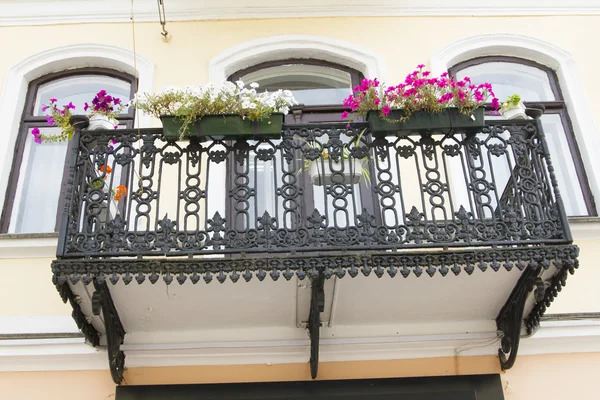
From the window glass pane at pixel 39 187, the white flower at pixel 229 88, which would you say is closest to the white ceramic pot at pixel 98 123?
the white flower at pixel 229 88

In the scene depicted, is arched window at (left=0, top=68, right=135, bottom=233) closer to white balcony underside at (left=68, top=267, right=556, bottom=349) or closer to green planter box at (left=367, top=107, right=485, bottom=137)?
white balcony underside at (left=68, top=267, right=556, bottom=349)

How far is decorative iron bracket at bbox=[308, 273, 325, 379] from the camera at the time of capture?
4939mm

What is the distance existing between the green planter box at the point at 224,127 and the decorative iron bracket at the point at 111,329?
134 centimetres

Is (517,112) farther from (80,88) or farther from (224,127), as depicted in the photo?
(80,88)

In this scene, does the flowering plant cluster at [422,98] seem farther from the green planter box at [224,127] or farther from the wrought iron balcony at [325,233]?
the green planter box at [224,127]

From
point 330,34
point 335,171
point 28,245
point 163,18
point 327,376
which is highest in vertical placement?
point 163,18

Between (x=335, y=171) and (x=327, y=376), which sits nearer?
(x=335, y=171)

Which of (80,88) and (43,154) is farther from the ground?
(80,88)

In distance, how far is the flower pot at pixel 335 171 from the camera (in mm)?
5375

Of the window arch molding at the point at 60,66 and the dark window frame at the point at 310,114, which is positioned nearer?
the dark window frame at the point at 310,114

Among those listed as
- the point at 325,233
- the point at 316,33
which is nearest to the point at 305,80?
the point at 316,33

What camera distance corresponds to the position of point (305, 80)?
762 cm

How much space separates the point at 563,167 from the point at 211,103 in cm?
387

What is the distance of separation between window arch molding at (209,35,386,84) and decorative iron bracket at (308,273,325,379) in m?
3.05
